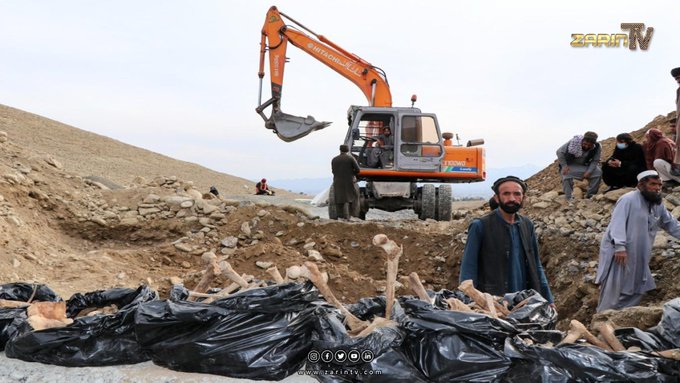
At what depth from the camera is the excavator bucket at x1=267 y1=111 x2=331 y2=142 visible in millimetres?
11391

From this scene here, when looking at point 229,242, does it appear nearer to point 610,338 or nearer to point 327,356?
point 327,356

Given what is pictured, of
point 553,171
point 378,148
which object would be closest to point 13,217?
point 378,148

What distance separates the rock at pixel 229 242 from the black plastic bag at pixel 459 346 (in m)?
7.12

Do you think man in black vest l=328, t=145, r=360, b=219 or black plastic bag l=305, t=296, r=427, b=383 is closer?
black plastic bag l=305, t=296, r=427, b=383

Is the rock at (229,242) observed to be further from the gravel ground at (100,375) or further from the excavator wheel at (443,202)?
the gravel ground at (100,375)

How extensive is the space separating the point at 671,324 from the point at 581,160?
20.4 ft

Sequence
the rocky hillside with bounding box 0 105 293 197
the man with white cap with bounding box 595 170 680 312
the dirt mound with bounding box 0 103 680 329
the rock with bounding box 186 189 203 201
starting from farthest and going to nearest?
the rocky hillside with bounding box 0 105 293 197 → the rock with bounding box 186 189 203 201 → the dirt mound with bounding box 0 103 680 329 → the man with white cap with bounding box 595 170 680 312

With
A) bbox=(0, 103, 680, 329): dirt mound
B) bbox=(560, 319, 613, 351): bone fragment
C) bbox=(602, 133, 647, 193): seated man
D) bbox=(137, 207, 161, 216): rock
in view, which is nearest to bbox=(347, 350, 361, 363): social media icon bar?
bbox=(560, 319, 613, 351): bone fragment

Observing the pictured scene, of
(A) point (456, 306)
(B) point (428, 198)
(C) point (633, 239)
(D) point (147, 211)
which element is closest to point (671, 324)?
(A) point (456, 306)

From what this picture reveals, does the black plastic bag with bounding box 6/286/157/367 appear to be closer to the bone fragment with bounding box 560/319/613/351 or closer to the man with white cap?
the bone fragment with bounding box 560/319/613/351

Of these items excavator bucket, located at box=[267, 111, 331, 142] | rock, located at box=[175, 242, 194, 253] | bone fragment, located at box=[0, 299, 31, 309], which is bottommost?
rock, located at box=[175, 242, 194, 253]

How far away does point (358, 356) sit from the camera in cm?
272

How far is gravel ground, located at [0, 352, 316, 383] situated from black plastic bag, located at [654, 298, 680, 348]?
171 cm

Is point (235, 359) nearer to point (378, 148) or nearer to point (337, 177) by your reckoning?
point (337, 177)
